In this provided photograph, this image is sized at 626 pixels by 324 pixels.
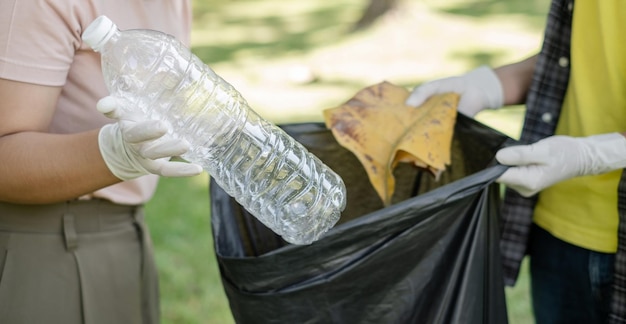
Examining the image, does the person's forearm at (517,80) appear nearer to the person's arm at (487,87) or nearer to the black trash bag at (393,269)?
the person's arm at (487,87)

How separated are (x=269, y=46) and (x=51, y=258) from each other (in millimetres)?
6547

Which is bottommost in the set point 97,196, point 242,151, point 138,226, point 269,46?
point 269,46

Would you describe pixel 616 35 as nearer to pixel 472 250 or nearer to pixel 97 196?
pixel 472 250

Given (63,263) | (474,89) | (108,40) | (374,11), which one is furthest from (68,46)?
(374,11)

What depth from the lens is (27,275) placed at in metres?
1.68

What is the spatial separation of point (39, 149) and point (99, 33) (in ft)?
0.97

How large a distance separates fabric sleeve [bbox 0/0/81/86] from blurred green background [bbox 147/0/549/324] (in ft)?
6.55

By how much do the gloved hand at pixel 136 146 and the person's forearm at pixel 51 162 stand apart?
30 millimetres

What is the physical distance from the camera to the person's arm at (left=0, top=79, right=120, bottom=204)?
152 centimetres

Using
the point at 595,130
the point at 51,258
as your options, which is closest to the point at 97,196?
the point at 51,258

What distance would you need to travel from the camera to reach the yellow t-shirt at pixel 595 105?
1.77 m

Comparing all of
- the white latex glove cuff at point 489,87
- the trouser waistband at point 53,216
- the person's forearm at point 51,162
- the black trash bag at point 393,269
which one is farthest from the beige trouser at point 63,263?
the white latex glove cuff at point 489,87

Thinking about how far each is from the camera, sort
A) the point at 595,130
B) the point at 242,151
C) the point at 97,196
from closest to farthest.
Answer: the point at 242,151 < the point at 97,196 < the point at 595,130

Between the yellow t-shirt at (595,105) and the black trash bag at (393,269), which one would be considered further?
the yellow t-shirt at (595,105)
